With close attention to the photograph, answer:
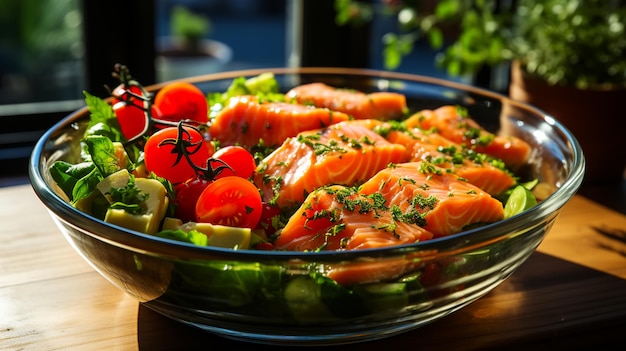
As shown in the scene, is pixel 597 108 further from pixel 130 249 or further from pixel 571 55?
pixel 130 249

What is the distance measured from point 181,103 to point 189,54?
2251mm

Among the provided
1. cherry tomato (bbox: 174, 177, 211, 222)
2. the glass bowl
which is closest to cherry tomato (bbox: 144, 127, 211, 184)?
cherry tomato (bbox: 174, 177, 211, 222)

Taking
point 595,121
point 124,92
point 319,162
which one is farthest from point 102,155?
point 595,121

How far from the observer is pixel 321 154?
1.12 metres

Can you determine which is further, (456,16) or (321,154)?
(456,16)

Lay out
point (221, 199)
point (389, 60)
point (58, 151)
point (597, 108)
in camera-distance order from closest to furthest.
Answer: point (221, 199) < point (58, 151) < point (597, 108) < point (389, 60)

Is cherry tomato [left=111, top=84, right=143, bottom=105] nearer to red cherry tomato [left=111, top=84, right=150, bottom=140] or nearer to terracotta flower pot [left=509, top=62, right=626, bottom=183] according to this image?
red cherry tomato [left=111, top=84, right=150, bottom=140]

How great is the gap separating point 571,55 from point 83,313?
1.14 metres

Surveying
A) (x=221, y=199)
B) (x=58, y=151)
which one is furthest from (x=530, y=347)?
(x=58, y=151)

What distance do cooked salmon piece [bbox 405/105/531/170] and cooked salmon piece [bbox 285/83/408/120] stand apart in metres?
0.04

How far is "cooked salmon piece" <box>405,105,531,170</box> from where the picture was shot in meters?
1.32

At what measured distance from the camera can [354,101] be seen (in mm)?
1413

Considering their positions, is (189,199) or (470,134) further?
(470,134)

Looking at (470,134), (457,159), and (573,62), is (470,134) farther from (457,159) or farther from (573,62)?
(573,62)
